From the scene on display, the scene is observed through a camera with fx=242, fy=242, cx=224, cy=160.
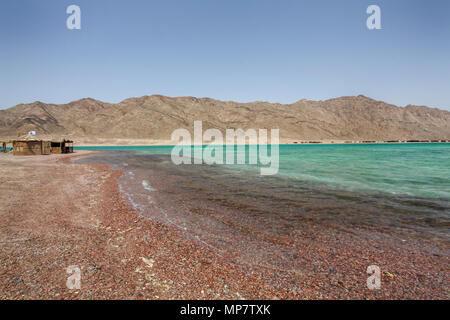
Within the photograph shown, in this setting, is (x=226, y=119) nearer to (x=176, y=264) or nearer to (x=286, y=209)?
(x=286, y=209)

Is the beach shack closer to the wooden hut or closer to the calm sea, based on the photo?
the wooden hut

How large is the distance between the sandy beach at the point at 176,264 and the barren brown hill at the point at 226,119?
12327 centimetres

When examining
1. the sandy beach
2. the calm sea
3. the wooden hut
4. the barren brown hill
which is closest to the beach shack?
the wooden hut

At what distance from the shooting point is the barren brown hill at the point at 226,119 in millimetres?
132875

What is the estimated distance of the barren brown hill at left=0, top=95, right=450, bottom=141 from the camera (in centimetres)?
13288

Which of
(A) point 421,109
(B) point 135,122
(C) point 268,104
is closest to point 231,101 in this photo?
(C) point 268,104

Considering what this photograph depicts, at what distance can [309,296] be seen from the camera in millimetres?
3811

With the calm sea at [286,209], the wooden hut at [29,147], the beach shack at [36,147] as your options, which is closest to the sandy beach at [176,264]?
the calm sea at [286,209]

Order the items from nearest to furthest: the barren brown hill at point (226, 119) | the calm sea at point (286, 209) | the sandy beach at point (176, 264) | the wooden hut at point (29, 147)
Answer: the sandy beach at point (176, 264), the calm sea at point (286, 209), the wooden hut at point (29, 147), the barren brown hill at point (226, 119)

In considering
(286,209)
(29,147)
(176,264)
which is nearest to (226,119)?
(29,147)

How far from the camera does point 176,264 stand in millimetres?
4703

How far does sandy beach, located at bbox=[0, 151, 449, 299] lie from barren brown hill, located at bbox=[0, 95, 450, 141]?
123 m

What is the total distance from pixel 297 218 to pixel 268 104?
18419 centimetres

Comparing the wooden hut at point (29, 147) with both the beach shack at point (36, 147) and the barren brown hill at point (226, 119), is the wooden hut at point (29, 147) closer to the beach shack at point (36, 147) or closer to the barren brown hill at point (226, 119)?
the beach shack at point (36, 147)
